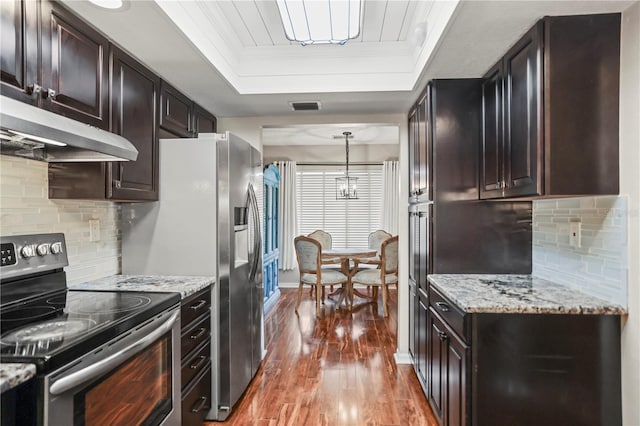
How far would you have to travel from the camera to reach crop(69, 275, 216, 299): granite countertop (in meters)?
1.93

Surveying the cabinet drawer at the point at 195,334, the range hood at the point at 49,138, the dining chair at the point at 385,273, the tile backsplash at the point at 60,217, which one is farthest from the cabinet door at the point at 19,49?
the dining chair at the point at 385,273

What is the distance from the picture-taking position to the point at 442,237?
7.66ft

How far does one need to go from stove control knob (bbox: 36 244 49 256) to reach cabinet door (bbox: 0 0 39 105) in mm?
702

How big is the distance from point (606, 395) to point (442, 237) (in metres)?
1.11

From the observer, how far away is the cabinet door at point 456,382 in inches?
63.9

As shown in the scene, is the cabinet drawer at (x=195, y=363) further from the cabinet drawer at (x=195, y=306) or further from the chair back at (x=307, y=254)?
the chair back at (x=307, y=254)

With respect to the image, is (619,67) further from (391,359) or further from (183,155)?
(391,359)

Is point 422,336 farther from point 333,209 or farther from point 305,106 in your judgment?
point 333,209

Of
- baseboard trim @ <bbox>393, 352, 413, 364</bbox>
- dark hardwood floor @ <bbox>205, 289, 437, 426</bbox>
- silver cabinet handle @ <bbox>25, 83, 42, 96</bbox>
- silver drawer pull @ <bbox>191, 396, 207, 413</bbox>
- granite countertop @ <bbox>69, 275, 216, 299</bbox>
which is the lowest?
dark hardwood floor @ <bbox>205, 289, 437, 426</bbox>

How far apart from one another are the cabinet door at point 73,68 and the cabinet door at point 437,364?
7.09ft

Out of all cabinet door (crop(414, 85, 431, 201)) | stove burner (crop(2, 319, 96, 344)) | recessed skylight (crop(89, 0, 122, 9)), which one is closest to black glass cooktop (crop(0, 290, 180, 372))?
stove burner (crop(2, 319, 96, 344))

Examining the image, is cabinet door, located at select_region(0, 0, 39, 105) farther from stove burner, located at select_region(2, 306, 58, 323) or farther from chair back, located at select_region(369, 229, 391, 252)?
chair back, located at select_region(369, 229, 391, 252)

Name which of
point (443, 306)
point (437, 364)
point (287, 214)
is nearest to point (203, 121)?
point (443, 306)

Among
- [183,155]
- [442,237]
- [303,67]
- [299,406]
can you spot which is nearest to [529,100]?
[442,237]
